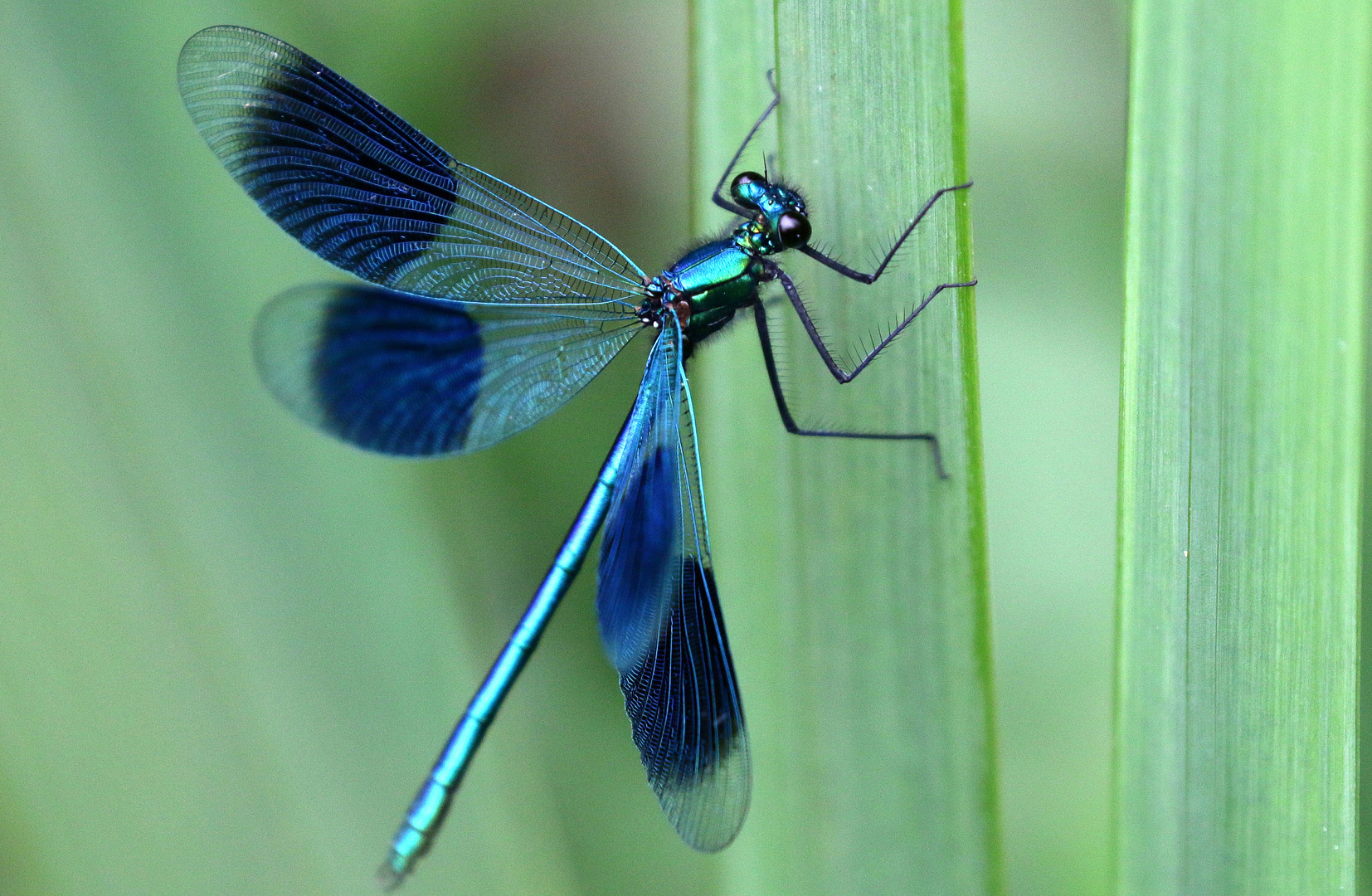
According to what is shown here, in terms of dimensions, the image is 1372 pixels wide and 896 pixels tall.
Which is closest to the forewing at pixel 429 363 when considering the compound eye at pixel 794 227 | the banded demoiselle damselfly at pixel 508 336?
the banded demoiselle damselfly at pixel 508 336

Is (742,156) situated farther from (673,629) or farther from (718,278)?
(673,629)

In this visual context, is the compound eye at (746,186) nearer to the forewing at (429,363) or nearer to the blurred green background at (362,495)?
the forewing at (429,363)

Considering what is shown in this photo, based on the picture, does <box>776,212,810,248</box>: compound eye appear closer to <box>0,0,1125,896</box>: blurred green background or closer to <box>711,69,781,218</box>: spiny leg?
<box>711,69,781,218</box>: spiny leg

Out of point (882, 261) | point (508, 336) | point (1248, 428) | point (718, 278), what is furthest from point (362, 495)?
point (1248, 428)

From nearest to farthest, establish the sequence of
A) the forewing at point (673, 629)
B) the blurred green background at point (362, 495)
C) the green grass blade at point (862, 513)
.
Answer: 1. the green grass blade at point (862, 513)
2. the forewing at point (673, 629)
3. the blurred green background at point (362, 495)

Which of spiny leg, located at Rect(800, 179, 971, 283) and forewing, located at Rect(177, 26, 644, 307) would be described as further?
forewing, located at Rect(177, 26, 644, 307)

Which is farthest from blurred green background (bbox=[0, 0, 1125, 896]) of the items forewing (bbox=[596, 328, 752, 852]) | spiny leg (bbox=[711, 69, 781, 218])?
spiny leg (bbox=[711, 69, 781, 218])
